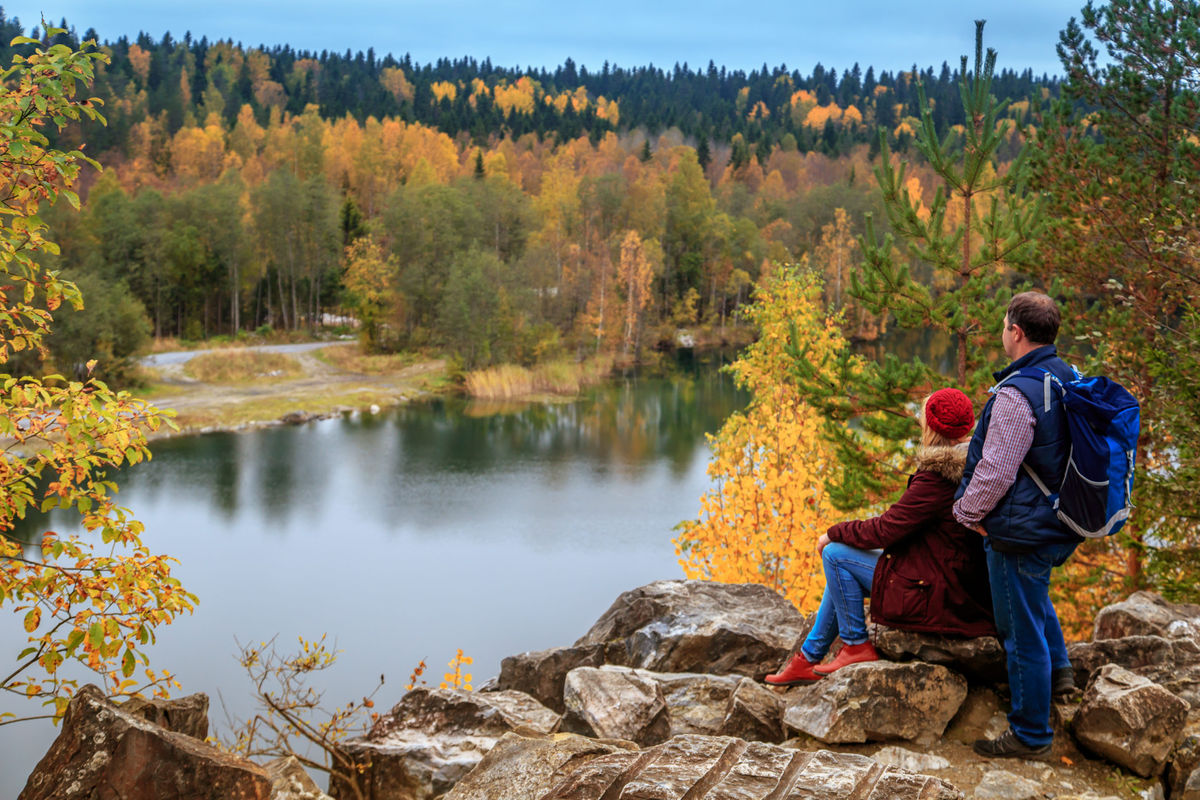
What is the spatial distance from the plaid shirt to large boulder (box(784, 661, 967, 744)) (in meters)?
1.08

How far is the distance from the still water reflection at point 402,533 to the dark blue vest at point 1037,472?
11.0 metres

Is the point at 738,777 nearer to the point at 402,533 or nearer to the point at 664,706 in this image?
the point at 664,706

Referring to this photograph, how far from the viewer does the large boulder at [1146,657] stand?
17.4 ft

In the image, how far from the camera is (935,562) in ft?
15.5

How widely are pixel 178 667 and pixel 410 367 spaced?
38.9 meters

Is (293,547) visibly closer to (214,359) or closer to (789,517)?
(789,517)

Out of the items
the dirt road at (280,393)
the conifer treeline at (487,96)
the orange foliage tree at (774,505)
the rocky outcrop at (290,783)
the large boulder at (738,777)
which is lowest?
the dirt road at (280,393)

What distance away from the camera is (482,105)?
12525 cm

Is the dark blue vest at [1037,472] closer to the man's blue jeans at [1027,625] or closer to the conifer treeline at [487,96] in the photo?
the man's blue jeans at [1027,625]

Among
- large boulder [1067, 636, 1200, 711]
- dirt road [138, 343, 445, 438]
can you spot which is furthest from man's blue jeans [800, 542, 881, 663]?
dirt road [138, 343, 445, 438]

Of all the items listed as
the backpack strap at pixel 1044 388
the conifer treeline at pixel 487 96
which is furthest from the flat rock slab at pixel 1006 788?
the conifer treeline at pixel 487 96

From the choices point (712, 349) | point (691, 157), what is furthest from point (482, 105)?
point (712, 349)

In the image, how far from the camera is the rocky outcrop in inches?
181

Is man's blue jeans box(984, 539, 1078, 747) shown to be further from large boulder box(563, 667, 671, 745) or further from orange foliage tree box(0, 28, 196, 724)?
orange foliage tree box(0, 28, 196, 724)
